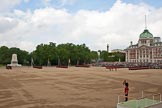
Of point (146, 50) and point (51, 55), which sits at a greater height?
point (146, 50)

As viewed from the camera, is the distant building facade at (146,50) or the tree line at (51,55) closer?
the tree line at (51,55)

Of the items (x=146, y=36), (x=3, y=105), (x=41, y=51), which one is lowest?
(x=3, y=105)

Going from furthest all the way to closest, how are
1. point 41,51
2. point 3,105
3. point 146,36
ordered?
point 146,36 < point 41,51 < point 3,105

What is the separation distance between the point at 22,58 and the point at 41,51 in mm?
17779

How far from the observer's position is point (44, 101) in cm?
2133

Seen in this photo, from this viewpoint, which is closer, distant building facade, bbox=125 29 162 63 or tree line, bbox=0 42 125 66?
tree line, bbox=0 42 125 66

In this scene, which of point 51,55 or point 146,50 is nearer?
point 51,55

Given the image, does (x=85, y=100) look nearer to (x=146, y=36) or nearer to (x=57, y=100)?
(x=57, y=100)

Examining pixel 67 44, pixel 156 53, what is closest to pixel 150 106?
pixel 67 44

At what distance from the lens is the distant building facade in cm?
15525

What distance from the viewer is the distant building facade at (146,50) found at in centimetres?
15525

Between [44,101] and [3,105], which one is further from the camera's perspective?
[44,101]

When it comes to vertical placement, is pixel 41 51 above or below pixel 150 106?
above

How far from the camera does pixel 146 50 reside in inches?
6388
